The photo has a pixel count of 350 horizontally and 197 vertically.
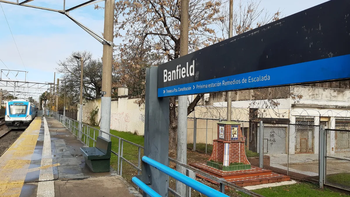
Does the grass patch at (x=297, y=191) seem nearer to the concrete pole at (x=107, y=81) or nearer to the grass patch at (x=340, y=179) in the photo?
the grass patch at (x=340, y=179)

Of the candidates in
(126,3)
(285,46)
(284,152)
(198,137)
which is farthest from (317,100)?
(285,46)

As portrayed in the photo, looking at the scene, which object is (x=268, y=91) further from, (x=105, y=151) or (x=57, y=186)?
(x=57, y=186)

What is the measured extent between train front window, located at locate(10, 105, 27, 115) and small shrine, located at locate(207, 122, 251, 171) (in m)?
26.9

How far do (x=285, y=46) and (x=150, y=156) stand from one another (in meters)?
2.78

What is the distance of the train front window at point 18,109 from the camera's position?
3143 cm

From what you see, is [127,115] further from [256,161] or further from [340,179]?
[340,179]

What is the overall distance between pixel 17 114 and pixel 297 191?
3022 centimetres

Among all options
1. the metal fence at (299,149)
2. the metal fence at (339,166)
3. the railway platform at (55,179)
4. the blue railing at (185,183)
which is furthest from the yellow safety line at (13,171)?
the metal fence at (299,149)

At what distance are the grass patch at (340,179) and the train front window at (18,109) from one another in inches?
1193

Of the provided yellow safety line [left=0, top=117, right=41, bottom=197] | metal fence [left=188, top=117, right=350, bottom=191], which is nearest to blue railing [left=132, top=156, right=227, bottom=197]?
yellow safety line [left=0, top=117, right=41, bottom=197]

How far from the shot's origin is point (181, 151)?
6762 millimetres

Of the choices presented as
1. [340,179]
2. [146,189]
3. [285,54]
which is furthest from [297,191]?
[285,54]

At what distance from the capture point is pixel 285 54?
239 centimetres

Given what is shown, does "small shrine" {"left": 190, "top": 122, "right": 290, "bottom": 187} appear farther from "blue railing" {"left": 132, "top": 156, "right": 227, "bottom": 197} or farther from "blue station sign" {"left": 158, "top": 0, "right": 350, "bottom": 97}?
"blue station sign" {"left": 158, "top": 0, "right": 350, "bottom": 97}
